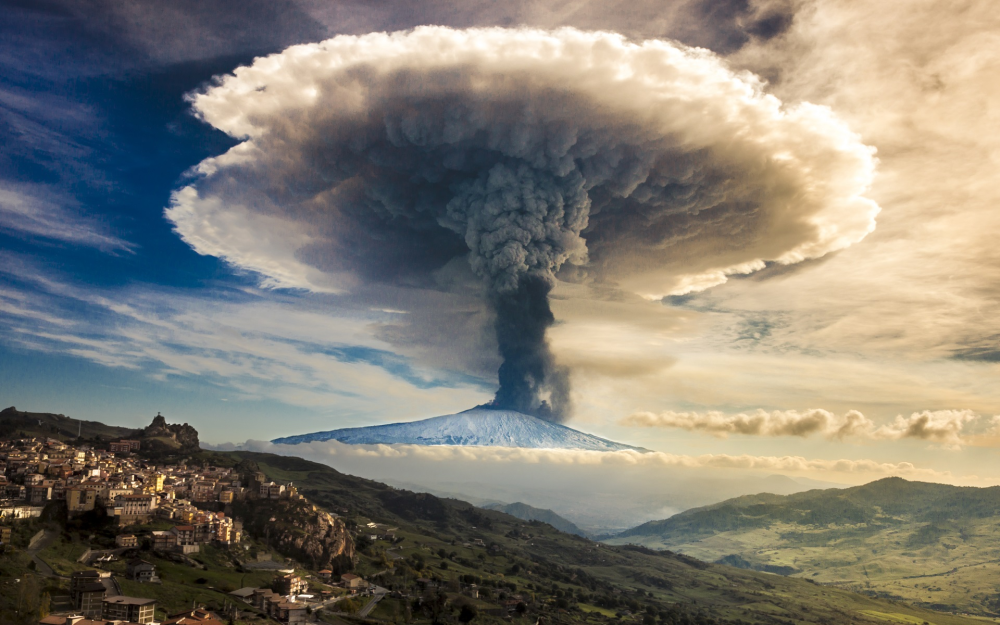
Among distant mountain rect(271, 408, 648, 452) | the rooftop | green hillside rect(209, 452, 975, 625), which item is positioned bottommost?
green hillside rect(209, 452, 975, 625)

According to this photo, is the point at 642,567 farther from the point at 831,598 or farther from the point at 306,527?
the point at 306,527

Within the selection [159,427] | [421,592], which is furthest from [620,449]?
[159,427]

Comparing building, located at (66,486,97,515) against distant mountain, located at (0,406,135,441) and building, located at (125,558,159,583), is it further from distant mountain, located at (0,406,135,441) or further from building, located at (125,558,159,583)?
distant mountain, located at (0,406,135,441)

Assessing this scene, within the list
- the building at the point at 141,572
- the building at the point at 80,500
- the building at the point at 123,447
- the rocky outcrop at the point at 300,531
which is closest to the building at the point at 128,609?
the building at the point at 141,572

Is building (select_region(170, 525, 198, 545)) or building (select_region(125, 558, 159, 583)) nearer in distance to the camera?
building (select_region(125, 558, 159, 583))

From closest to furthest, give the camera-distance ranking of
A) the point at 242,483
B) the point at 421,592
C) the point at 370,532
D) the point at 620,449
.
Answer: the point at 421,592 < the point at 242,483 < the point at 370,532 < the point at 620,449

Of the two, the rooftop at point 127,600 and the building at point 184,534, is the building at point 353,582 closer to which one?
the building at point 184,534

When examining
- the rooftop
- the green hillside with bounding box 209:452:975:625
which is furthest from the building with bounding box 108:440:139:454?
the rooftop
